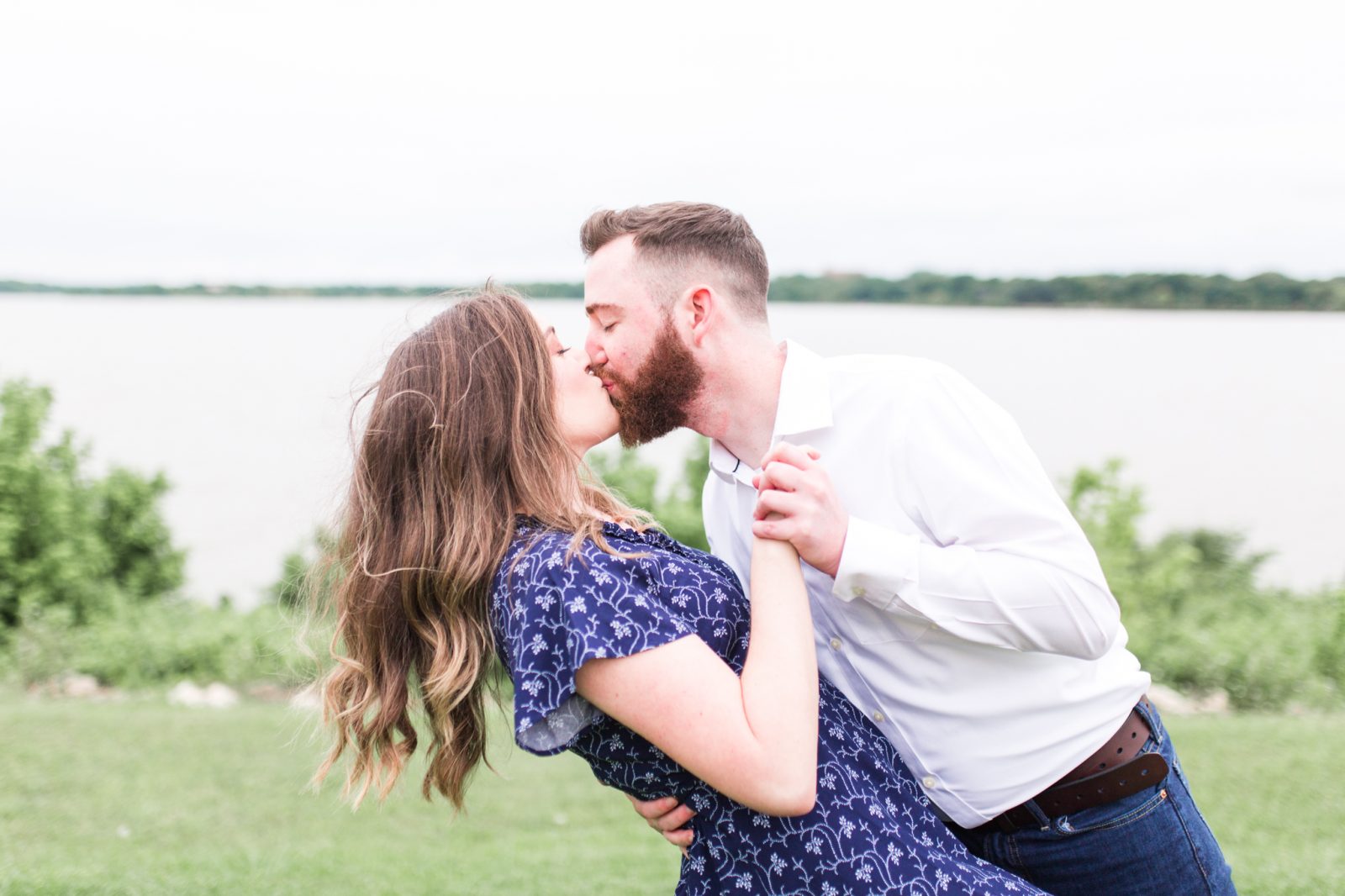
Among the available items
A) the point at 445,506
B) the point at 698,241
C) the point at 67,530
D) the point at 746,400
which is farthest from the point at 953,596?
the point at 67,530

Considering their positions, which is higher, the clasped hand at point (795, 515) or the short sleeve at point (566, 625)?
the clasped hand at point (795, 515)

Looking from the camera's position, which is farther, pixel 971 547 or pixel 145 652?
pixel 145 652

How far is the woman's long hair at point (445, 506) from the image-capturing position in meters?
2.37

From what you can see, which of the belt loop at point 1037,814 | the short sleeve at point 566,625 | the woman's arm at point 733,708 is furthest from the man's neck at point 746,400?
the belt loop at point 1037,814

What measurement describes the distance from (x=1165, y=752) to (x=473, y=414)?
1.86 metres

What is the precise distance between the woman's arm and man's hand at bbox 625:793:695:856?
27 cm

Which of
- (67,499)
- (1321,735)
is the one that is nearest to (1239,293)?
(1321,735)

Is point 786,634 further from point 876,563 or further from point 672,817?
point 672,817

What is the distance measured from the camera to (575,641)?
2.04m

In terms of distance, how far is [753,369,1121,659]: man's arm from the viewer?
88.8 inches

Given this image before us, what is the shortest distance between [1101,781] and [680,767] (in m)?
1.05

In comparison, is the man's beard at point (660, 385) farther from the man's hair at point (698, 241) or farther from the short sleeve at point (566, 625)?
the short sleeve at point (566, 625)

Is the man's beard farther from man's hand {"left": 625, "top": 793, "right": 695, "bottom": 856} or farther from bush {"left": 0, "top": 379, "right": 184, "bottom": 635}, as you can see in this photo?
bush {"left": 0, "top": 379, "right": 184, "bottom": 635}

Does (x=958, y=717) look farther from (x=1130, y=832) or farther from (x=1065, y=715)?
(x=1130, y=832)
